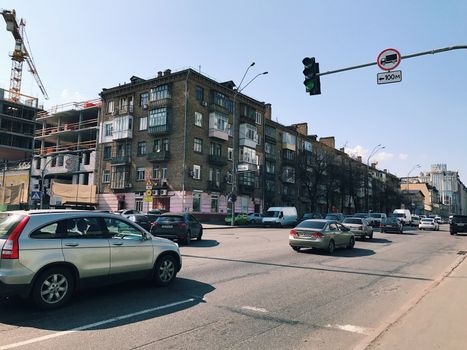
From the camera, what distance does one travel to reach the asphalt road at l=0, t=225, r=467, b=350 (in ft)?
17.3

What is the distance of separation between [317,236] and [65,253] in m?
11.0

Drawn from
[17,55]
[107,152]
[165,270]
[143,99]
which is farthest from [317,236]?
[17,55]

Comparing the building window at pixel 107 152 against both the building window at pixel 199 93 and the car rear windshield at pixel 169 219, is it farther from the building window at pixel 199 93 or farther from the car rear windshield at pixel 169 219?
the car rear windshield at pixel 169 219

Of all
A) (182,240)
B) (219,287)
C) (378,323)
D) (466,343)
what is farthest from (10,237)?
(182,240)

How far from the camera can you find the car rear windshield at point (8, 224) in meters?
6.29

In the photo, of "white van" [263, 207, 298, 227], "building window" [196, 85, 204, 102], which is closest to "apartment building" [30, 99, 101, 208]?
"building window" [196, 85, 204, 102]

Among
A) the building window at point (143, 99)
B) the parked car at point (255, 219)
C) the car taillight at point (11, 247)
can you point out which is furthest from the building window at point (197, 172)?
the car taillight at point (11, 247)

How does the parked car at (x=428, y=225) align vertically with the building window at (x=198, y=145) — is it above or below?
below

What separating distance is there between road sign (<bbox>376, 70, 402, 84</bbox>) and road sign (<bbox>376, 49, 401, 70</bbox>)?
20 cm

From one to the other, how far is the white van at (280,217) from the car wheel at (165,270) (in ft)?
104

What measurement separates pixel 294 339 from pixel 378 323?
1.78m

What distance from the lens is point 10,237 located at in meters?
6.19

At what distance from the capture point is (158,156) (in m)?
45.1

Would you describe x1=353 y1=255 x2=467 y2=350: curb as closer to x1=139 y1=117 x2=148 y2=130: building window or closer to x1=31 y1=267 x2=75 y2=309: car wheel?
x1=31 y1=267 x2=75 y2=309: car wheel
